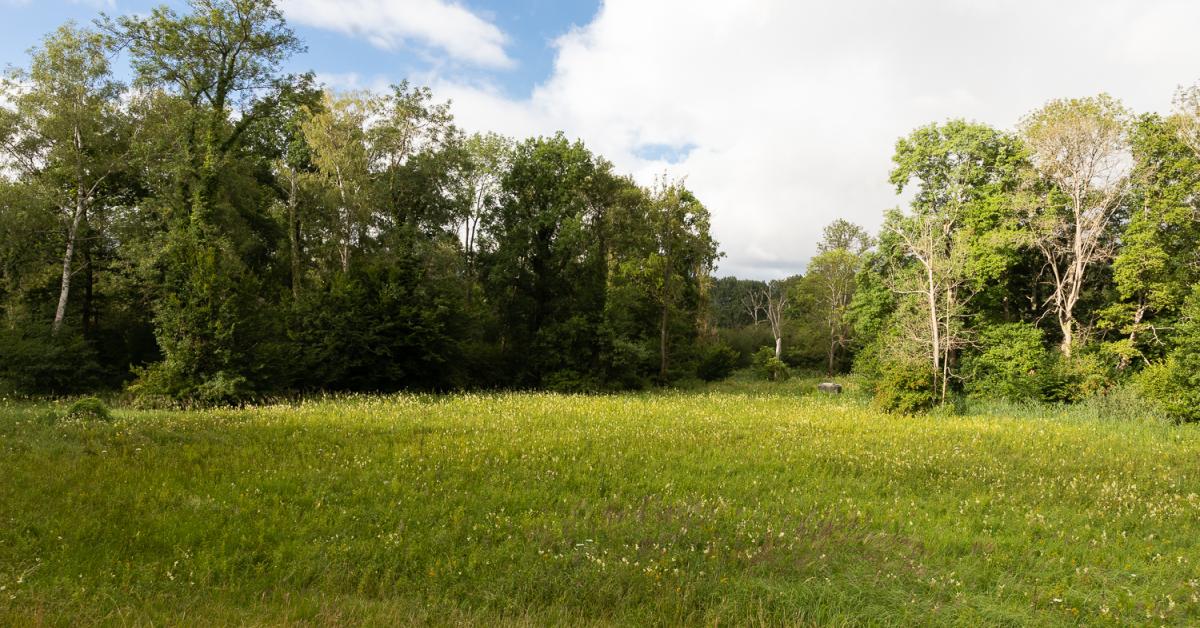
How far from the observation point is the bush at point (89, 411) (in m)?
12.6

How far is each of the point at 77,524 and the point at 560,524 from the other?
6.21 metres

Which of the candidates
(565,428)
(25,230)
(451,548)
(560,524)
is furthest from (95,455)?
(25,230)

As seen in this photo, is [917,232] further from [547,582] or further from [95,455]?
[95,455]

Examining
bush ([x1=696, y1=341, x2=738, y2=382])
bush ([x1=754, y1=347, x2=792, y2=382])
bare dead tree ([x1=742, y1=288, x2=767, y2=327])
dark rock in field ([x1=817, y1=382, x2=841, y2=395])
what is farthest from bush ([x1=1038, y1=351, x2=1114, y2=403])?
bare dead tree ([x1=742, y1=288, x2=767, y2=327])

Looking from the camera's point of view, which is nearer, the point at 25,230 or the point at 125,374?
the point at 25,230

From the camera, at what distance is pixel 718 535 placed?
7793mm

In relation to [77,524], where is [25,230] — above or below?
above

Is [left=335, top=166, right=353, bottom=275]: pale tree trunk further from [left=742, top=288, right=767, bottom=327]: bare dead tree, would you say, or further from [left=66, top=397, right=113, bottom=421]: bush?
[left=742, top=288, right=767, bottom=327]: bare dead tree

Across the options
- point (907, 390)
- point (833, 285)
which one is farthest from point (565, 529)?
point (833, 285)

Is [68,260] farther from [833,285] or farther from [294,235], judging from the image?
[833,285]

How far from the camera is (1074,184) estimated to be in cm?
2331

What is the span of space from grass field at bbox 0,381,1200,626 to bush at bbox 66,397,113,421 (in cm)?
51

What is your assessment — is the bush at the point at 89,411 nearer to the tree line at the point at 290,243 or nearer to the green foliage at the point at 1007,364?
the tree line at the point at 290,243

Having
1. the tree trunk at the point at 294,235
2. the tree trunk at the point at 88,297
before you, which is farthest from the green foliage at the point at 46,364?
the tree trunk at the point at 294,235
